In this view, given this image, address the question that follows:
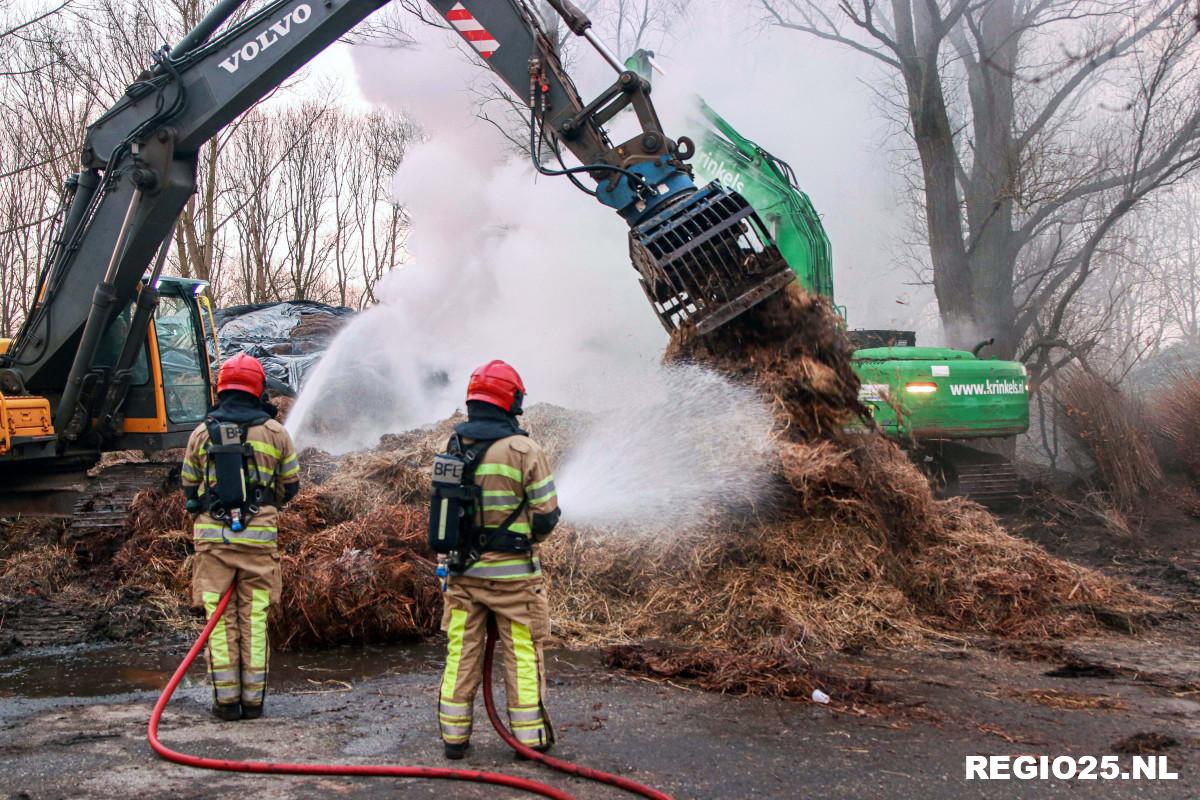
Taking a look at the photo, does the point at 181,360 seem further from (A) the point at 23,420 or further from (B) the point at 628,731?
(B) the point at 628,731

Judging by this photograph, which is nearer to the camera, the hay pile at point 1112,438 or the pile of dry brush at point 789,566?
the pile of dry brush at point 789,566

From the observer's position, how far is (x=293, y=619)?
680 centimetres

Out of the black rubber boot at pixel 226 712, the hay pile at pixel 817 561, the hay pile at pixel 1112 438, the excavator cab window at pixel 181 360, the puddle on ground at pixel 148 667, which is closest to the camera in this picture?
the black rubber boot at pixel 226 712

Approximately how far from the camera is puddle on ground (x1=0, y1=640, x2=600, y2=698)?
588cm

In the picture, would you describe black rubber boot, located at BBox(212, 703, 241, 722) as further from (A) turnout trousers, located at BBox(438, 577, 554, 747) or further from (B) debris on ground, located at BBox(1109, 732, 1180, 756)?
(B) debris on ground, located at BBox(1109, 732, 1180, 756)

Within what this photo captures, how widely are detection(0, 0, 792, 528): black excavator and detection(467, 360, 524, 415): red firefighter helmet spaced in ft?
8.26

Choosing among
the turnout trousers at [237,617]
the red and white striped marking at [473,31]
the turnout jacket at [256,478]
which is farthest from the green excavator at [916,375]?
the turnout trousers at [237,617]

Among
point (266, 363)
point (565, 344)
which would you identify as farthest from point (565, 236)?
point (266, 363)

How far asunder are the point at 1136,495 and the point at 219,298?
81.5 feet

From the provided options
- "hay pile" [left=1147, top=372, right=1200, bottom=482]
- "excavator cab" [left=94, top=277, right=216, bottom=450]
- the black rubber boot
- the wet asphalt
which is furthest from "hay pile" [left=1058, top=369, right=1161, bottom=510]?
the black rubber boot

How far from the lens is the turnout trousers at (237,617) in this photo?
16.7 ft

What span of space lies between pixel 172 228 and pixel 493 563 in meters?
5.36

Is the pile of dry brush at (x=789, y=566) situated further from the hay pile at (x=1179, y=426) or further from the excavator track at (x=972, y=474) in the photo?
the hay pile at (x=1179, y=426)

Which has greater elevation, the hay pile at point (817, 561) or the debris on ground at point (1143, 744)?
the hay pile at point (817, 561)
